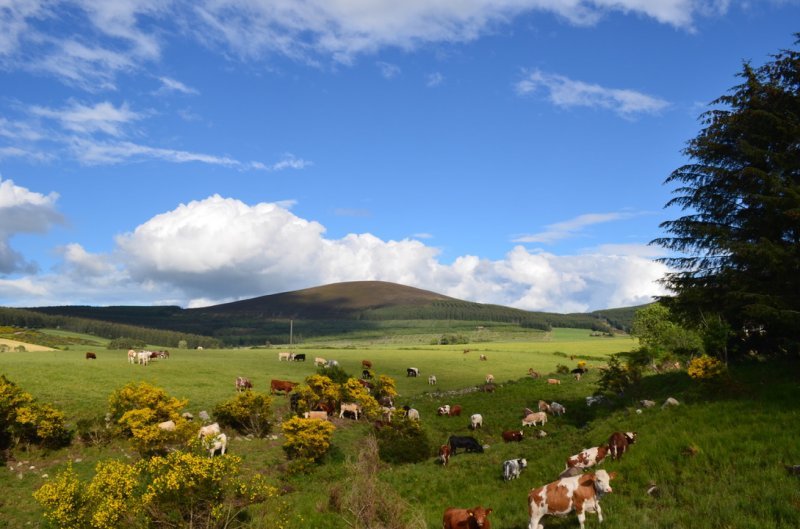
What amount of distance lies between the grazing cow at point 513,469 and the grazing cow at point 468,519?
22.5 feet

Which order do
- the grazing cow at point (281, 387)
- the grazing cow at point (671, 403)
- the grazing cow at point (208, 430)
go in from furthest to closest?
1. the grazing cow at point (281, 387)
2. the grazing cow at point (208, 430)
3. the grazing cow at point (671, 403)

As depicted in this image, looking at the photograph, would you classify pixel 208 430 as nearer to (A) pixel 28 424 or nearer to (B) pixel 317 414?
(B) pixel 317 414

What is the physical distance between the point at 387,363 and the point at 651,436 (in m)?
54.0

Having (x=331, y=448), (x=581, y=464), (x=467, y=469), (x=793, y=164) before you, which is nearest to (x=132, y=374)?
(x=331, y=448)

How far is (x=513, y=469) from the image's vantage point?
19.2 metres

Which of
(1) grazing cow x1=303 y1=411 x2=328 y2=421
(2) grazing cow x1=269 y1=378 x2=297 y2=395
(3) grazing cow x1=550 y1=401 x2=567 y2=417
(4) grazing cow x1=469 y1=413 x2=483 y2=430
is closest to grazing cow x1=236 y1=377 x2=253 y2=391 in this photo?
(2) grazing cow x1=269 y1=378 x2=297 y2=395

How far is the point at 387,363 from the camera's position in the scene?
70.4 m

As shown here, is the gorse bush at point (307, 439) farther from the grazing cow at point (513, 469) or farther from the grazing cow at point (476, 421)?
the grazing cow at point (513, 469)

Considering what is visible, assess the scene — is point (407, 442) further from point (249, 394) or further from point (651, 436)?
point (651, 436)

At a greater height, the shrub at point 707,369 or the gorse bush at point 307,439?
the shrub at point 707,369

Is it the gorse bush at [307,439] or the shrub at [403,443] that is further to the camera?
the shrub at [403,443]

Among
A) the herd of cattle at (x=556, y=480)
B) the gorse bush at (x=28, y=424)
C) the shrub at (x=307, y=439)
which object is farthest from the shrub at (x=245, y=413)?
the gorse bush at (x=28, y=424)

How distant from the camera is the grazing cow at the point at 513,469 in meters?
19.1

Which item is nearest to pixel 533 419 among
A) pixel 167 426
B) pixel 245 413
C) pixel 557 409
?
pixel 557 409
